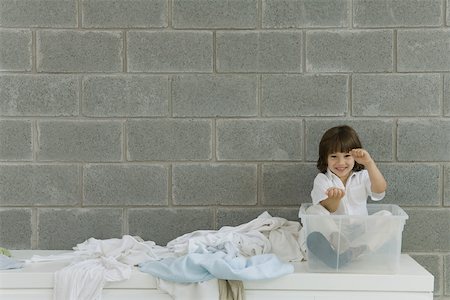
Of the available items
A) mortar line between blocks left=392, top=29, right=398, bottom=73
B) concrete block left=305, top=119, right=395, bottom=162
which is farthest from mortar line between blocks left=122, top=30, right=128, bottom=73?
mortar line between blocks left=392, top=29, right=398, bottom=73

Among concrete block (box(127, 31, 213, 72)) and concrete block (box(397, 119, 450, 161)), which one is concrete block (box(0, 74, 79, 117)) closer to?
concrete block (box(127, 31, 213, 72))

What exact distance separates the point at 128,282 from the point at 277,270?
0.58 metres

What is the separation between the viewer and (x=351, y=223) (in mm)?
2961

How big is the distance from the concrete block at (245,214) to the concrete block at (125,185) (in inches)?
10.8

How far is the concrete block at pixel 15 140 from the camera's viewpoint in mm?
3498

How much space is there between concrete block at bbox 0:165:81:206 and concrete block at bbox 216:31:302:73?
3.02 ft

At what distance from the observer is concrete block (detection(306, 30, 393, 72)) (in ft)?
11.3

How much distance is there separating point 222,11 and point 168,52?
310 millimetres

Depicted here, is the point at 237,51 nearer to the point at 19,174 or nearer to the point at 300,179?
the point at 300,179

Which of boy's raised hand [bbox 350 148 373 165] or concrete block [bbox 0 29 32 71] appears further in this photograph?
concrete block [bbox 0 29 32 71]

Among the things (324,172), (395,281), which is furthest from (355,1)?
(395,281)

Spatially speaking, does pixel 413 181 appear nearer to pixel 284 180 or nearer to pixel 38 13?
pixel 284 180

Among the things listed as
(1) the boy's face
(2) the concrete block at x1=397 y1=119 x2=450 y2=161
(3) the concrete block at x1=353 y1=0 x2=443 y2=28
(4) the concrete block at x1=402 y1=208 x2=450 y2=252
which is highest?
(3) the concrete block at x1=353 y1=0 x2=443 y2=28

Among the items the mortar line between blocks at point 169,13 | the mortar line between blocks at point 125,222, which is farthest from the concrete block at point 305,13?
the mortar line between blocks at point 125,222
